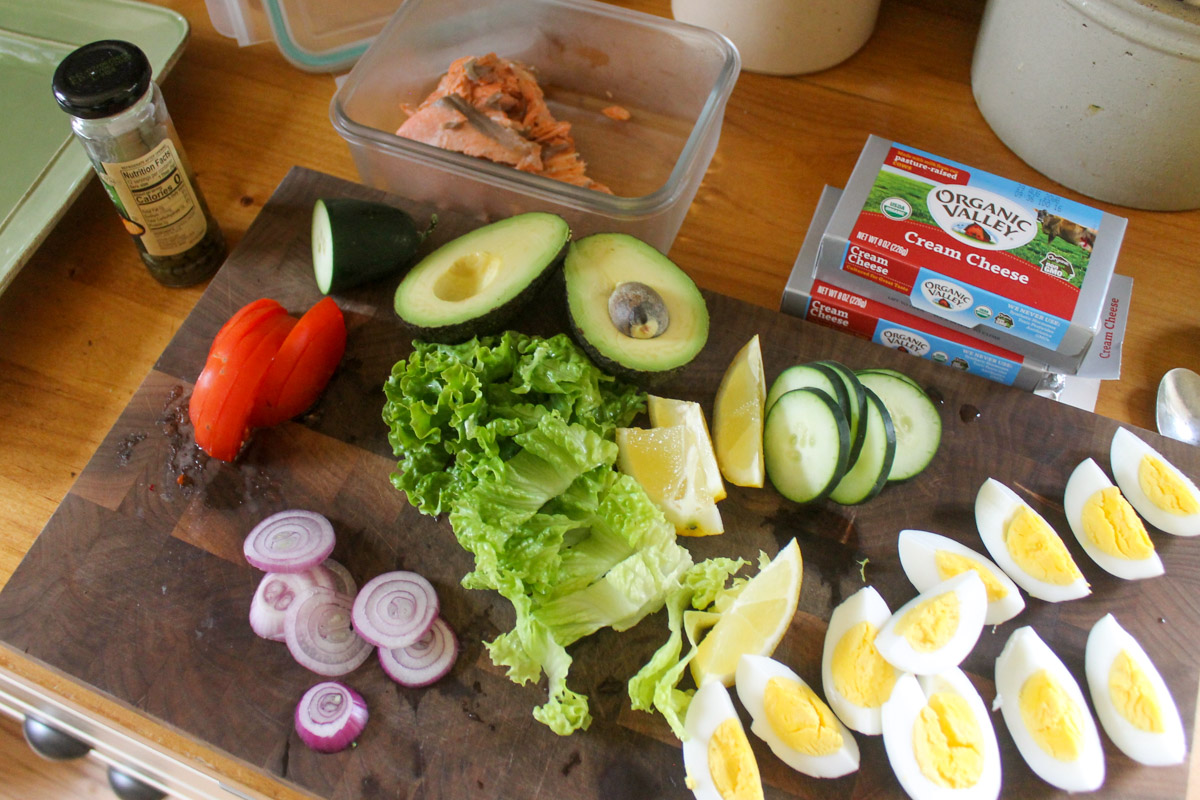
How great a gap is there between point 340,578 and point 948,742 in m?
0.86

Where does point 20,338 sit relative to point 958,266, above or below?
below

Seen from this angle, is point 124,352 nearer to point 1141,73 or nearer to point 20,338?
point 20,338

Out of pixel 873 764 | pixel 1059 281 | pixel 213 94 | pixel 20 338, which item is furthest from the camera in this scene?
pixel 213 94

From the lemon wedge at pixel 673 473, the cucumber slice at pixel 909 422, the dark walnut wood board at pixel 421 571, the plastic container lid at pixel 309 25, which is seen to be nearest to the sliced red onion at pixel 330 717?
the dark walnut wood board at pixel 421 571

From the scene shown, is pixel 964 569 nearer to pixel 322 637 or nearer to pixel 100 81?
pixel 322 637

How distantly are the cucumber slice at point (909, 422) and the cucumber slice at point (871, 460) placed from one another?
45mm

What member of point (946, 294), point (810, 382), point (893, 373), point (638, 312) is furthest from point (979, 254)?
point (638, 312)

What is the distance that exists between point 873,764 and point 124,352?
4.57ft

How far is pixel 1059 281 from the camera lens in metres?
1.37

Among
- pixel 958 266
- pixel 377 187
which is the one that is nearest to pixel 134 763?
pixel 377 187

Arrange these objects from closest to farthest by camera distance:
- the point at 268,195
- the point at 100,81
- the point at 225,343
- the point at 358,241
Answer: the point at 100,81, the point at 225,343, the point at 358,241, the point at 268,195

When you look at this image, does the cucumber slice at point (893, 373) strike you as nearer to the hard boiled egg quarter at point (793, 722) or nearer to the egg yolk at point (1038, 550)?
the egg yolk at point (1038, 550)

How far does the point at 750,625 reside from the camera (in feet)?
4.02

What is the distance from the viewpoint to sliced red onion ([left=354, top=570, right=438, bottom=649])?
4.10 feet
